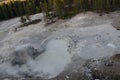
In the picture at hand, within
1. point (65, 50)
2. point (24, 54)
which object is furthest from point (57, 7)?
point (24, 54)

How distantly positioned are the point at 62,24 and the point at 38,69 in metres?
6.07

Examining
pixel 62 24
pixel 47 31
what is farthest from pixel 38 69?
pixel 62 24

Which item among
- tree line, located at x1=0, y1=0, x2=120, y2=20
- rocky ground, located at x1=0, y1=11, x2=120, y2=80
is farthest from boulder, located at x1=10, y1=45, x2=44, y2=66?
tree line, located at x1=0, y1=0, x2=120, y2=20

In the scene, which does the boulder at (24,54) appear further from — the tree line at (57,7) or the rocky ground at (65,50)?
the tree line at (57,7)

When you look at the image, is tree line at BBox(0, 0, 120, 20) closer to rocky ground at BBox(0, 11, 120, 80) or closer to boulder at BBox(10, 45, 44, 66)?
rocky ground at BBox(0, 11, 120, 80)

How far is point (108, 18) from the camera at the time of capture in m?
19.0

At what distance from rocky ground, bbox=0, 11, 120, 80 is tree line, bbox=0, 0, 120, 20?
3.11 feet

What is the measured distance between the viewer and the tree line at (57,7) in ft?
67.6

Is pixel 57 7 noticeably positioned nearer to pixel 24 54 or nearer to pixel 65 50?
pixel 65 50

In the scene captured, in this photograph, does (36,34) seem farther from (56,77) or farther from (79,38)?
(56,77)

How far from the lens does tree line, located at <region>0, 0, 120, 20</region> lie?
67.6 feet

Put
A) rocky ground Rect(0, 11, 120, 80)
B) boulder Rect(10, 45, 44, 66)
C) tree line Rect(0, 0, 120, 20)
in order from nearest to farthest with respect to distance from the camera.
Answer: rocky ground Rect(0, 11, 120, 80)
boulder Rect(10, 45, 44, 66)
tree line Rect(0, 0, 120, 20)

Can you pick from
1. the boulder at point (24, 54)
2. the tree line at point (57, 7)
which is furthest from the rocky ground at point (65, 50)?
the tree line at point (57, 7)

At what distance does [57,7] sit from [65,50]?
20.7 ft
